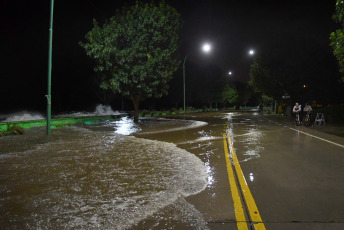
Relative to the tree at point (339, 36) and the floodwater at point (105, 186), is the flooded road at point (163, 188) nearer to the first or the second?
the floodwater at point (105, 186)

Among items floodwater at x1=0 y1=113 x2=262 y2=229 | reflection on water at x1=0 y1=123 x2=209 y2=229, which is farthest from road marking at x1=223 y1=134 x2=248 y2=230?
reflection on water at x1=0 y1=123 x2=209 y2=229

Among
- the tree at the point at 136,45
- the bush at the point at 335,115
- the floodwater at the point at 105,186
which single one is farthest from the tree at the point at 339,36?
the tree at the point at 136,45

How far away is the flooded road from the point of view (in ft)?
13.3

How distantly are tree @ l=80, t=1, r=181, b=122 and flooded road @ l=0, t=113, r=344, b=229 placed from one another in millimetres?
13062

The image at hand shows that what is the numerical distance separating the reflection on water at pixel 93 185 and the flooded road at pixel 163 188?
0.05ft

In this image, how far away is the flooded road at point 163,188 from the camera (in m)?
4.06

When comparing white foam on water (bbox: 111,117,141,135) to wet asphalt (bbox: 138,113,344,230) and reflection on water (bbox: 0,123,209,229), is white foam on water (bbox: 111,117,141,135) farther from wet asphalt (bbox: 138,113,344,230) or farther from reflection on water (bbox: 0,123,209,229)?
wet asphalt (bbox: 138,113,344,230)

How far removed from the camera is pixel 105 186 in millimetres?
5770

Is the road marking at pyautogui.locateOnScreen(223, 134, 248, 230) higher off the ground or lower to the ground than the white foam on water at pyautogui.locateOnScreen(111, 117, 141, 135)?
higher

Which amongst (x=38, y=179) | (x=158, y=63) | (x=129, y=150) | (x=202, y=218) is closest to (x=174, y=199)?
(x=202, y=218)

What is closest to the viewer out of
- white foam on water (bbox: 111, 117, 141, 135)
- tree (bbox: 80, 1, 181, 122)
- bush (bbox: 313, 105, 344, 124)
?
white foam on water (bbox: 111, 117, 141, 135)

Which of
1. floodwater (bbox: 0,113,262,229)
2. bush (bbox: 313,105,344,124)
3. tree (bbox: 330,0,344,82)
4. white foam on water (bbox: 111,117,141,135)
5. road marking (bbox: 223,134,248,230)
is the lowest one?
white foam on water (bbox: 111,117,141,135)

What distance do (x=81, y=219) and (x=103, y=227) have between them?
471 millimetres

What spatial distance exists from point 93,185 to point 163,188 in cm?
143
